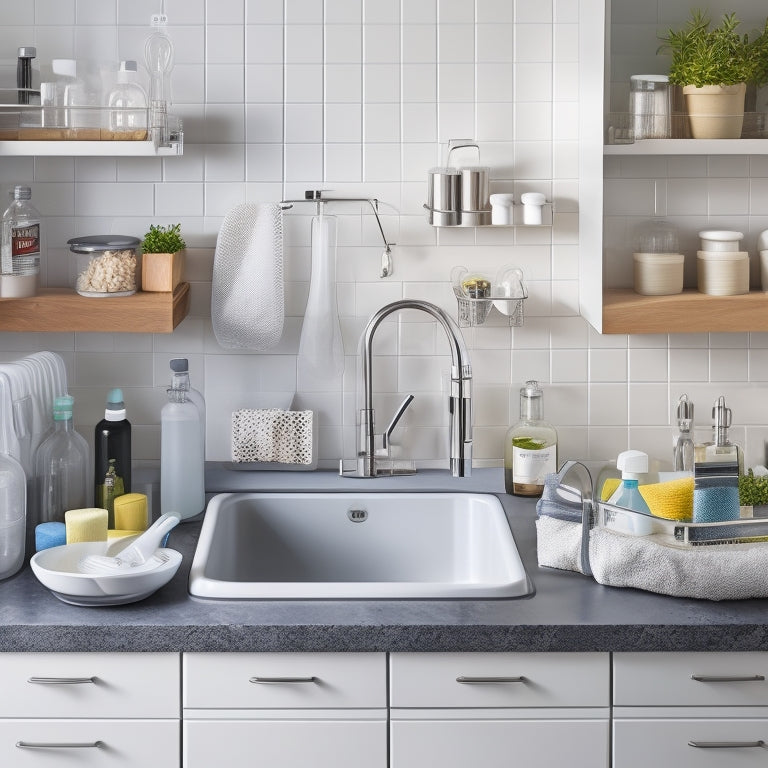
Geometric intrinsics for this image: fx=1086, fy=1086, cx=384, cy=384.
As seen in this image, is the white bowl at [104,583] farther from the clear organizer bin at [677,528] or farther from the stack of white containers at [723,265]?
the stack of white containers at [723,265]

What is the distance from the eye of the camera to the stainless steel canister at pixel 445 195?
7.43 feet

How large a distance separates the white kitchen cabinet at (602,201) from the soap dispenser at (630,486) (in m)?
0.28

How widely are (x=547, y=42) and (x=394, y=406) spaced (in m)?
0.85

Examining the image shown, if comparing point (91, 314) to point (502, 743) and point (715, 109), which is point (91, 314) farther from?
point (715, 109)

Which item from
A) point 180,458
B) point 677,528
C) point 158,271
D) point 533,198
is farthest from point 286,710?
point 533,198

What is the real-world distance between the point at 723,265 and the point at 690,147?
0.25m

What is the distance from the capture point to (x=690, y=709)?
1729 millimetres

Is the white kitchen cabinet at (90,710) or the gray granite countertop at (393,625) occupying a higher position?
the gray granite countertop at (393,625)

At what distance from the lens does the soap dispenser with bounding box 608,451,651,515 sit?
1.94m

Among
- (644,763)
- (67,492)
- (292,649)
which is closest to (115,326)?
(67,492)

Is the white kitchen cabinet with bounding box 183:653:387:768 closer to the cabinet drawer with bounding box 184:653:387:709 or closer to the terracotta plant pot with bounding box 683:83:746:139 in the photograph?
the cabinet drawer with bounding box 184:653:387:709

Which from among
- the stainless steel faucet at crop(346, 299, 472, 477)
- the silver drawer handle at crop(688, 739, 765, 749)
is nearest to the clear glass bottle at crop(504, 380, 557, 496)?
the stainless steel faucet at crop(346, 299, 472, 477)

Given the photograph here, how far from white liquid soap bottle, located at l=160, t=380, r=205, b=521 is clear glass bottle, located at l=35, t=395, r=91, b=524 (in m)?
0.16

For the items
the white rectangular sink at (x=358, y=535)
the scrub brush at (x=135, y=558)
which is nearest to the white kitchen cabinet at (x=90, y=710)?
the scrub brush at (x=135, y=558)
